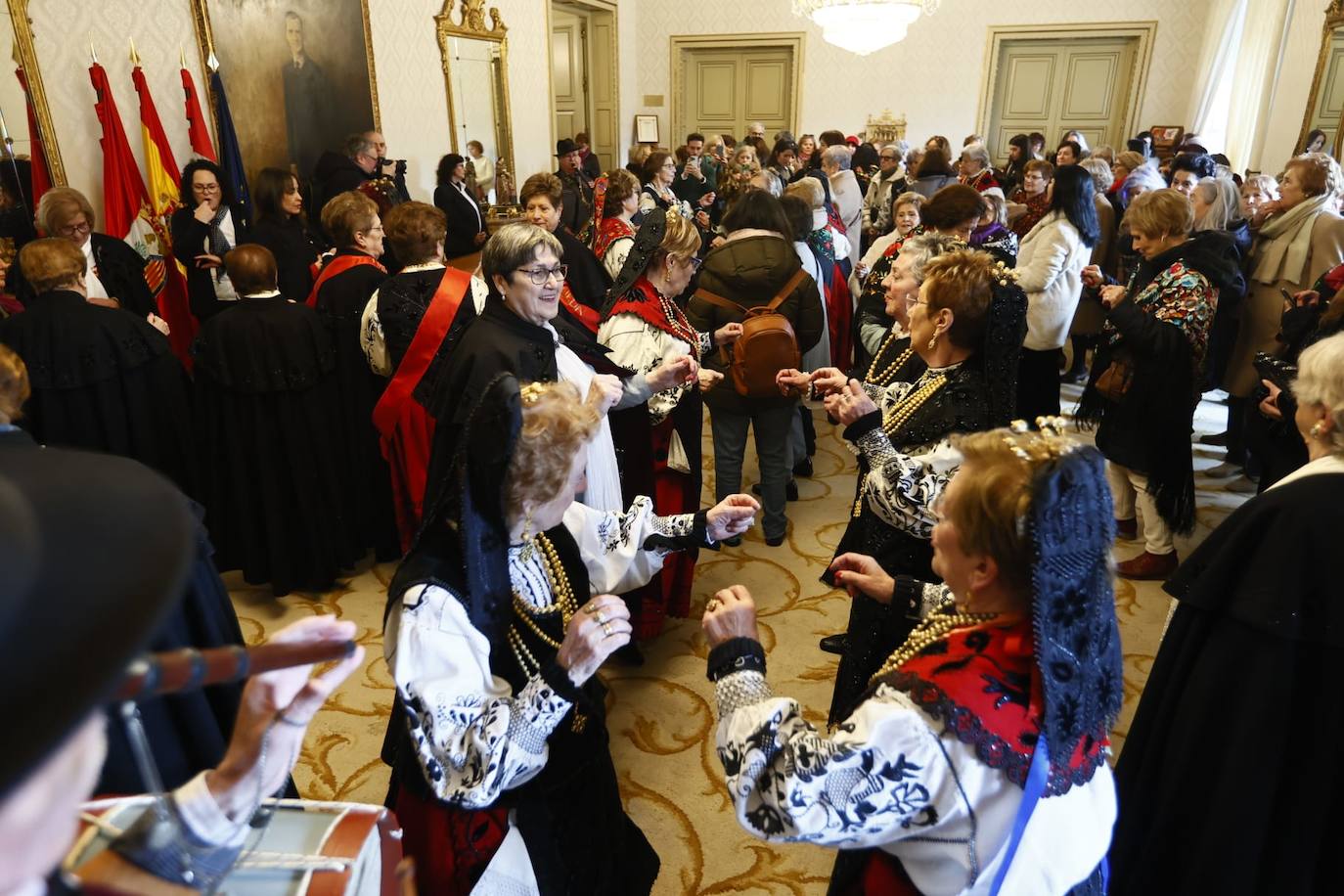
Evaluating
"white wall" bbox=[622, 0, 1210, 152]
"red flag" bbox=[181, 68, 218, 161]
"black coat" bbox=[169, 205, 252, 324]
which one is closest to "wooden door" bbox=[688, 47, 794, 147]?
"white wall" bbox=[622, 0, 1210, 152]

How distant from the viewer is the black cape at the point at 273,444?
10.2ft

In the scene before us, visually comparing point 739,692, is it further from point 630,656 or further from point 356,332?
point 356,332

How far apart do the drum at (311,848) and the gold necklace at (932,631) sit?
72cm

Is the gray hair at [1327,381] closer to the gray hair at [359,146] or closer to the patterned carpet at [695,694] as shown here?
the patterned carpet at [695,694]

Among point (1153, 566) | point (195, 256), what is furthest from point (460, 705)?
point (195, 256)

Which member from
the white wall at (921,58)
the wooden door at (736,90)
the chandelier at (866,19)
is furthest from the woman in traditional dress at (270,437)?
the wooden door at (736,90)

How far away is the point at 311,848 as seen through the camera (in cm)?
97

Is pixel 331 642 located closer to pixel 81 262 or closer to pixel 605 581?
pixel 605 581

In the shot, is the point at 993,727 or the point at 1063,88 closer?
the point at 993,727

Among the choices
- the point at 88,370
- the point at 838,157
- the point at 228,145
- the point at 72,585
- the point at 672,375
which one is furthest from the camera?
the point at 838,157

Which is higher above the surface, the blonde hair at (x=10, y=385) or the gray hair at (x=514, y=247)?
the gray hair at (x=514, y=247)

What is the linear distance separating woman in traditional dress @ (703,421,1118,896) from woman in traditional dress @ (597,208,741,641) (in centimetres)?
180

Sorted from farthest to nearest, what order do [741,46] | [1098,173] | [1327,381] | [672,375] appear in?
1. [741,46]
2. [1098,173]
3. [672,375]
4. [1327,381]

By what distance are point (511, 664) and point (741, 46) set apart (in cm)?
1228
